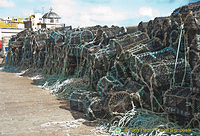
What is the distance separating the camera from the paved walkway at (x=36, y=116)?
3531 millimetres

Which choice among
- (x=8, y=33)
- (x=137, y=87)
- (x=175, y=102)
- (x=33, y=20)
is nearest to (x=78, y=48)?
(x=137, y=87)

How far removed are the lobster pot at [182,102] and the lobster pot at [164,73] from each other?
0.25 meters

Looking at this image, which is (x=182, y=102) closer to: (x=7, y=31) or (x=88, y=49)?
(x=88, y=49)

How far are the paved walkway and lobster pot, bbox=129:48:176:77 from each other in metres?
1.20

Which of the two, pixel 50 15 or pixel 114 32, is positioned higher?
pixel 50 15

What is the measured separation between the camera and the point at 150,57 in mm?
3951

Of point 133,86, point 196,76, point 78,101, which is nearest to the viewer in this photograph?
point 196,76

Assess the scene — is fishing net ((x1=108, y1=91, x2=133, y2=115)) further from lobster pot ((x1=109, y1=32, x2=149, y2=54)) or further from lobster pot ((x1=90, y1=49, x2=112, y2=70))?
lobster pot ((x1=90, y1=49, x2=112, y2=70))

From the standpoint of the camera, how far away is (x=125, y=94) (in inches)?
146

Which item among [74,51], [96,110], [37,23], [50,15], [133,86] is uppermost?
[50,15]

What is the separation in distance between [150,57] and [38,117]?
212 cm

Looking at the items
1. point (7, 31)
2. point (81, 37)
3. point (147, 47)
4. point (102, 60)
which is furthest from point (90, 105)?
point (7, 31)

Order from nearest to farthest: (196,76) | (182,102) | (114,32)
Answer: (196,76), (182,102), (114,32)

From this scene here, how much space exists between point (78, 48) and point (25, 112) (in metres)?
2.47
